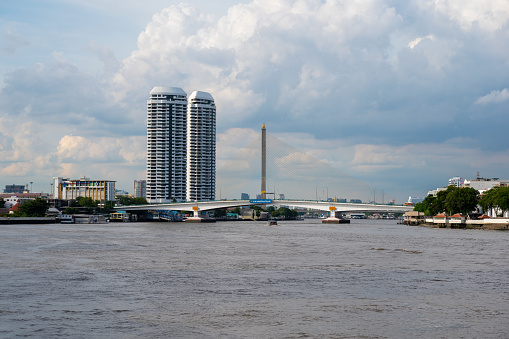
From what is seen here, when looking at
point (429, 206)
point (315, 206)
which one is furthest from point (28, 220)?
point (429, 206)

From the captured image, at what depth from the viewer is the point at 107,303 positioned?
2105cm

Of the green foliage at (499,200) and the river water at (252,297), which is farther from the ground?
the green foliage at (499,200)

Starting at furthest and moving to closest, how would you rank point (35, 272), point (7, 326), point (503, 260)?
point (503, 260), point (35, 272), point (7, 326)

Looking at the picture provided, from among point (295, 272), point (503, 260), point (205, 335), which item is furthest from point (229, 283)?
point (503, 260)

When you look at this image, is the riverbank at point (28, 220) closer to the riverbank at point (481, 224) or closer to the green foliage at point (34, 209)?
the green foliage at point (34, 209)

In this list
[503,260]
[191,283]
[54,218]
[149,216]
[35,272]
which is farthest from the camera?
[149,216]

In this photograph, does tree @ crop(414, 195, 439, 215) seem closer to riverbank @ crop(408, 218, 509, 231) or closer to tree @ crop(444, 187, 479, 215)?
riverbank @ crop(408, 218, 509, 231)

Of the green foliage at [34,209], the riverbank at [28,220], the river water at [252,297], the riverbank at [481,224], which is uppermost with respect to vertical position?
the green foliage at [34,209]

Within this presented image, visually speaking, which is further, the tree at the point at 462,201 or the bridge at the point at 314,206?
the bridge at the point at 314,206

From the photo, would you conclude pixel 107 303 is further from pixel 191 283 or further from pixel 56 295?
pixel 191 283

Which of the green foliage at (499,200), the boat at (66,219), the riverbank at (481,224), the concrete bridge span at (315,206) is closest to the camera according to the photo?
the green foliage at (499,200)

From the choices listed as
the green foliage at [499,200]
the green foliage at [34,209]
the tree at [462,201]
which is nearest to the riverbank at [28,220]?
the green foliage at [34,209]

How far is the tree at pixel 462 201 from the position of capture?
111 metres

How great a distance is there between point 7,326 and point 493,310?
14742 millimetres
